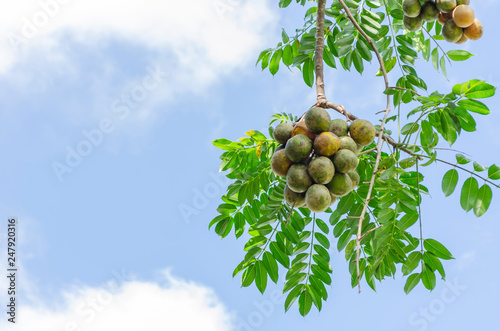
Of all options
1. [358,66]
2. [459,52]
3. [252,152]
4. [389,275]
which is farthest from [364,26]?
[389,275]

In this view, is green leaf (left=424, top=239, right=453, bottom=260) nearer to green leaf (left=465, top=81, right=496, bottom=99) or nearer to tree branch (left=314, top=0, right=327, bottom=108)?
green leaf (left=465, top=81, right=496, bottom=99)

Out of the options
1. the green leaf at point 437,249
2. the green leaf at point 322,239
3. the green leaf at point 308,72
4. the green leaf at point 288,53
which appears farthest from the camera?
the green leaf at point 288,53

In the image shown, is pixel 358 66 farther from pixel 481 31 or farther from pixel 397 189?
pixel 397 189

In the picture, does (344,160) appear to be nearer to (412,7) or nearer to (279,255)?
(279,255)

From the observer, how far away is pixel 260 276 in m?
3.46

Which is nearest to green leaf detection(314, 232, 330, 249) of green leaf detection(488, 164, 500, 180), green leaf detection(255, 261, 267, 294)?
green leaf detection(255, 261, 267, 294)

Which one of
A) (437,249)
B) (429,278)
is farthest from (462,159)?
(429,278)

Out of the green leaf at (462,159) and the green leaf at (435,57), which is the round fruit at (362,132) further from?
the green leaf at (435,57)

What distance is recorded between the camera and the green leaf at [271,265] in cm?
346

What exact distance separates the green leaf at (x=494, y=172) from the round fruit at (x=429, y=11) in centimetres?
126

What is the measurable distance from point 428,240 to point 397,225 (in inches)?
12.1

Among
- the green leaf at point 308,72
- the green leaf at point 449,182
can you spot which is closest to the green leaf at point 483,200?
the green leaf at point 449,182

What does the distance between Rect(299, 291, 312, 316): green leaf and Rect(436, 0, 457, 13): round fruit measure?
Answer: 2186 millimetres

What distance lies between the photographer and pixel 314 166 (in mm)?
2400
